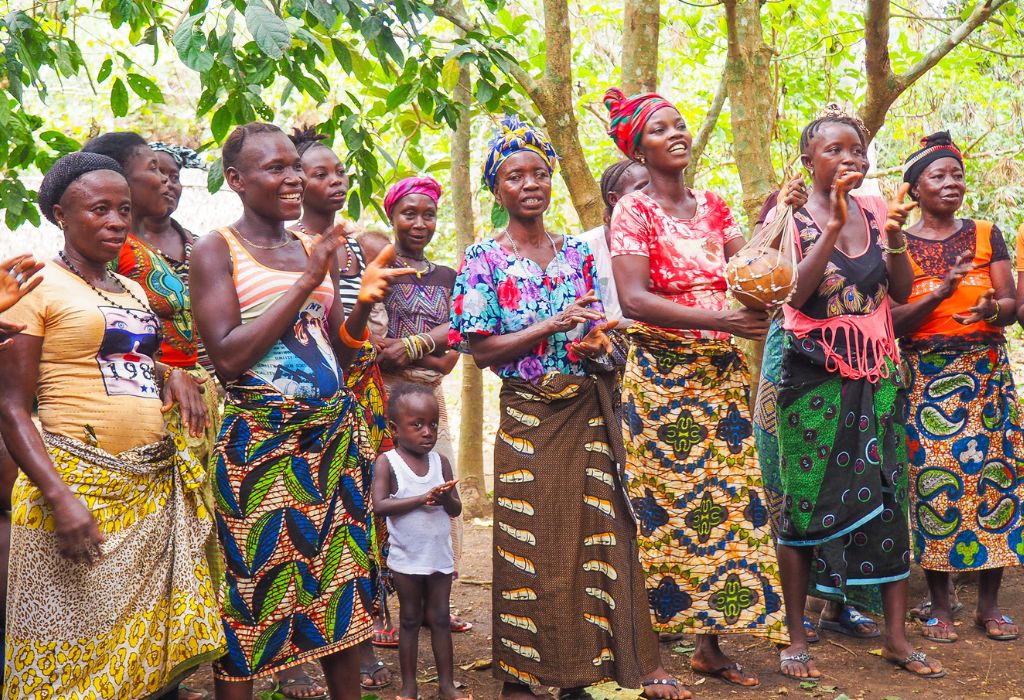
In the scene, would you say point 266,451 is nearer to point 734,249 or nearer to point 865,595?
point 734,249

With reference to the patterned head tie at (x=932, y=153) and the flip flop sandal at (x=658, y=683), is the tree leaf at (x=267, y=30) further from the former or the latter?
the patterned head tie at (x=932, y=153)

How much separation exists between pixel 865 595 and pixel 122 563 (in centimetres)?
342

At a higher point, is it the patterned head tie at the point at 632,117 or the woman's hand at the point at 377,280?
the patterned head tie at the point at 632,117

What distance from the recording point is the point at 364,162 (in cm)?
516

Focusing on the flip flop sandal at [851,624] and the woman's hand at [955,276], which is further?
the flip flop sandal at [851,624]

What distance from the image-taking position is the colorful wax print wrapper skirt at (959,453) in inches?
199

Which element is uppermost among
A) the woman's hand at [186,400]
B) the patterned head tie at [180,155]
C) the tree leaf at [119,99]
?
the tree leaf at [119,99]

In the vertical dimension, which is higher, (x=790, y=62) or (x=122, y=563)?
(x=790, y=62)

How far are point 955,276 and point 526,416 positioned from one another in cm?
224

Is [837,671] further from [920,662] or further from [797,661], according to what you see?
[920,662]

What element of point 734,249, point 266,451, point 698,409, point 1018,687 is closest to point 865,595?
point 1018,687

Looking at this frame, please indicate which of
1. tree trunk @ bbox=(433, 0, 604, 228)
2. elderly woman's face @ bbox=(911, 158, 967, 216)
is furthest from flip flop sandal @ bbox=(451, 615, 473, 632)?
elderly woman's face @ bbox=(911, 158, 967, 216)

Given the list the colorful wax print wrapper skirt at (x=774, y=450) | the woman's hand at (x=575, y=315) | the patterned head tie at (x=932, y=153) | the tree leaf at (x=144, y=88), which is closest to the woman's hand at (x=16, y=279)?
the woman's hand at (x=575, y=315)

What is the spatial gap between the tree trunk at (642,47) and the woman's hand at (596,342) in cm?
291
